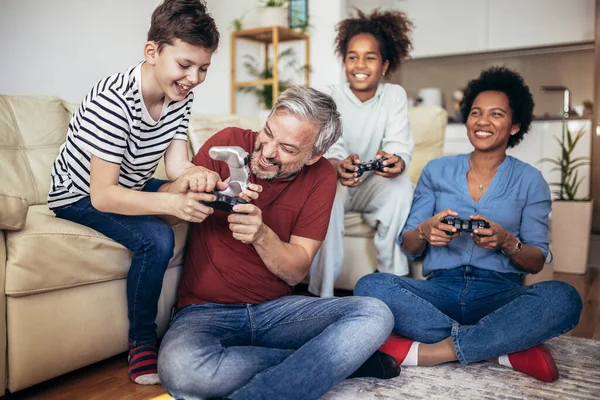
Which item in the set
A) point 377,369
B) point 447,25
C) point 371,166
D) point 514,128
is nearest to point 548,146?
point 447,25

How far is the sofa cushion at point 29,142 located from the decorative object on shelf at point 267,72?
8.50 ft

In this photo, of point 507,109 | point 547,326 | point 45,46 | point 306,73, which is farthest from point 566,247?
point 45,46

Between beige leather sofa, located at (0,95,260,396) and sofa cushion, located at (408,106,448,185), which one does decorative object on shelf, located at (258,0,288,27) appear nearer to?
sofa cushion, located at (408,106,448,185)

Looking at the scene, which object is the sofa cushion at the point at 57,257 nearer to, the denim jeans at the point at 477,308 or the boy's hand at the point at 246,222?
the boy's hand at the point at 246,222

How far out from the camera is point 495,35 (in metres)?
4.73

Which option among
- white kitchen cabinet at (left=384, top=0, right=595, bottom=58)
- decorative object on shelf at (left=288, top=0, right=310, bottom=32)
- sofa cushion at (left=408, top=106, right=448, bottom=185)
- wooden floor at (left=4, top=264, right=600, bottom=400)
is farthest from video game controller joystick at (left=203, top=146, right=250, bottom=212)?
white kitchen cabinet at (left=384, top=0, right=595, bottom=58)

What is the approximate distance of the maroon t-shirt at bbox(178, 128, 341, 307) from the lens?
5.00 ft

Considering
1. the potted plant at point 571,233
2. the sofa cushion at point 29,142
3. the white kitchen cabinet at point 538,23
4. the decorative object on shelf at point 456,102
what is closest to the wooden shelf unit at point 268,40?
the decorative object on shelf at point 456,102

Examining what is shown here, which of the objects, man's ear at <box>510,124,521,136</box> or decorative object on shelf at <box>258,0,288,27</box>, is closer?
man's ear at <box>510,124,521,136</box>

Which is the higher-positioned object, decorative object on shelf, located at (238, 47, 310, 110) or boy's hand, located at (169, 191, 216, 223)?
decorative object on shelf, located at (238, 47, 310, 110)

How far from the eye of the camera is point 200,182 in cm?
137

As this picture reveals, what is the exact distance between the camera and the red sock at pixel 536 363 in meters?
1.57

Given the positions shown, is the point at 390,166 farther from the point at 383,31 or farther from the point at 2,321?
the point at 2,321

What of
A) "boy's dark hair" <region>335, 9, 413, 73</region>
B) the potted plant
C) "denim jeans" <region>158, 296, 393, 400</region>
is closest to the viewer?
"denim jeans" <region>158, 296, 393, 400</region>
